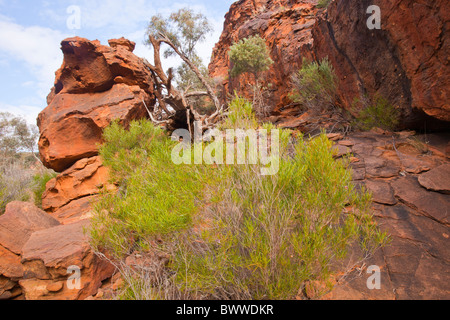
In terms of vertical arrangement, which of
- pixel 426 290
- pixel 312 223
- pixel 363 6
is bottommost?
pixel 426 290

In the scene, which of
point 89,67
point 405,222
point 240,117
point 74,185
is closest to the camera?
point 240,117

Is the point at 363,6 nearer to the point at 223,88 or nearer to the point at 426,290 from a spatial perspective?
the point at 426,290

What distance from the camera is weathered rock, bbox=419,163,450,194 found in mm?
3123

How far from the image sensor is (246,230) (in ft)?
7.52

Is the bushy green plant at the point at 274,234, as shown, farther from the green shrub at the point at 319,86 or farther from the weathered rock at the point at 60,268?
the green shrub at the point at 319,86

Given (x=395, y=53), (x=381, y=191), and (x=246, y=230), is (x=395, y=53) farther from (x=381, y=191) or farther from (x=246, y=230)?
(x=246, y=230)

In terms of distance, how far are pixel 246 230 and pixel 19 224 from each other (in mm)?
4529

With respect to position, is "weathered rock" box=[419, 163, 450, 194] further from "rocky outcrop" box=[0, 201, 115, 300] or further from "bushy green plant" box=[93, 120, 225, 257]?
"rocky outcrop" box=[0, 201, 115, 300]

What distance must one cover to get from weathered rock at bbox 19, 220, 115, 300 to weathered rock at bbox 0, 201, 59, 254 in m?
0.76

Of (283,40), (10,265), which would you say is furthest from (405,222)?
(283,40)

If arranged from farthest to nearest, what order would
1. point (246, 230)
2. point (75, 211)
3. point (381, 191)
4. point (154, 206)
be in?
point (75, 211) < point (381, 191) < point (154, 206) < point (246, 230)
